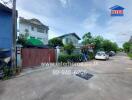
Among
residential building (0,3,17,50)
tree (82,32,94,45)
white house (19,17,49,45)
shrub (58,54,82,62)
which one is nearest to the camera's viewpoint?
residential building (0,3,17,50)

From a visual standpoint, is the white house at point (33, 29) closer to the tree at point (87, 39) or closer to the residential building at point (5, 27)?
the tree at point (87, 39)

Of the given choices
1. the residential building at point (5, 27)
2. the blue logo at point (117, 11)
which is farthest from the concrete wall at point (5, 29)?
the blue logo at point (117, 11)

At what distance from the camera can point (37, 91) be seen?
6324mm

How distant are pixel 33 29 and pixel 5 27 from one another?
62.9ft

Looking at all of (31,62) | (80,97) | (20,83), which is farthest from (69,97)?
(31,62)

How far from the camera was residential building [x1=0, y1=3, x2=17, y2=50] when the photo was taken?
10500 mm

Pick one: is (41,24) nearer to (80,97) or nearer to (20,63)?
(20,63)

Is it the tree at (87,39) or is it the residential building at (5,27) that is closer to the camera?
the residential building at (5,27)

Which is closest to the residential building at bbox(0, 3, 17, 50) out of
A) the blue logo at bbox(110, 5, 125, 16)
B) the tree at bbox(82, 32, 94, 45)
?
the blue logo at bbox(110, 5, 125, 16)

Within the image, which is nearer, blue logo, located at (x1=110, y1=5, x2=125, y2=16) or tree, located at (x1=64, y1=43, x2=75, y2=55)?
blue logo, located at (x1=110, y1=5, x2=125, y2=16)

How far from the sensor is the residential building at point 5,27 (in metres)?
10.5

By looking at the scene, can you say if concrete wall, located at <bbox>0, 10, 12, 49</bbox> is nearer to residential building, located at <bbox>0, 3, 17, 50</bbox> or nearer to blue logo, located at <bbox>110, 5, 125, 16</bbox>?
residential building, located at <bbox>0, 3, 17, 50</bbox>

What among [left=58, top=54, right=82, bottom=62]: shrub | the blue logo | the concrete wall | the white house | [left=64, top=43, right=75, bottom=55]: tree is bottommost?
[left=58, top=54, right=82, bottom=62]: shrub

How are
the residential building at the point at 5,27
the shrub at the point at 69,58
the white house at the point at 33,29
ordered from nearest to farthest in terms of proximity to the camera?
1. the residential building at the point at 5,27
2. the shrub at the point at 69,58
3. the white house at the point at 33,29
